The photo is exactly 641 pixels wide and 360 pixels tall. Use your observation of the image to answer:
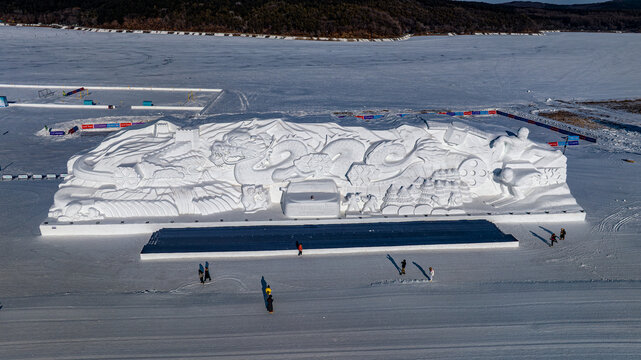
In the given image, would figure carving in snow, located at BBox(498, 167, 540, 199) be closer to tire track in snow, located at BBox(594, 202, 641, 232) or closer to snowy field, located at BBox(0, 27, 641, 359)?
snowy field, located at BBox(0, 27, 641, 359)

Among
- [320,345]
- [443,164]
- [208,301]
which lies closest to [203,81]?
[443,164]

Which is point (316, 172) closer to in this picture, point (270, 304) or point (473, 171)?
point (473, 171)

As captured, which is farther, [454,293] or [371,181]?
[371,181]

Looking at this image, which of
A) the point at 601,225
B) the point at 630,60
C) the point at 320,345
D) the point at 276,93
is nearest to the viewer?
the point at 320,345

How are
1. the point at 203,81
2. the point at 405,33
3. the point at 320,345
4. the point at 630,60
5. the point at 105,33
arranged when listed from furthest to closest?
the point at 405,33 → the point at 105,33 → the point at 630,60 → the point at 203,81 → the point at 320,345

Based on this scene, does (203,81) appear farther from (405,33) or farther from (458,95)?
(405,33)

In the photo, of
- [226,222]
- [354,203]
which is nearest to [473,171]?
[354,203]

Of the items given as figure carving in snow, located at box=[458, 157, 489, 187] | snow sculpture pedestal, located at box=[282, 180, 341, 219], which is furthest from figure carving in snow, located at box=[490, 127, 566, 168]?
snow sculpture pedestal, located at box=[282, 180, 341, 219]

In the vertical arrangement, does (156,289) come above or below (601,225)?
below

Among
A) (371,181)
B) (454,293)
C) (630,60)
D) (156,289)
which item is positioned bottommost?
(156,289)
